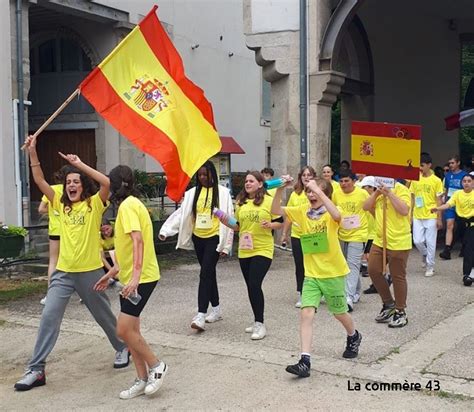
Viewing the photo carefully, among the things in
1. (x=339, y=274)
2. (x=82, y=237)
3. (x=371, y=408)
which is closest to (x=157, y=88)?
(x=82, y=237)

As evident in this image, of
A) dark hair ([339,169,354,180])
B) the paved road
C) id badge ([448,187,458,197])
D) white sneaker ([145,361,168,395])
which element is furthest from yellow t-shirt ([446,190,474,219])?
white sneaker ([145,361,168,395])

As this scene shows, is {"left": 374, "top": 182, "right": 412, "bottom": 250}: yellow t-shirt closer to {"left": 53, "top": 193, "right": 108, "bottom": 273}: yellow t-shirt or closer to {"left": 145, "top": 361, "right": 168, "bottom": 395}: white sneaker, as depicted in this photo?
{"left": 145, "top": 361, "right": 168, "bottom": 395}: white sneaker

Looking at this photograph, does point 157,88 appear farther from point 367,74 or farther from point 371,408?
point 367,74

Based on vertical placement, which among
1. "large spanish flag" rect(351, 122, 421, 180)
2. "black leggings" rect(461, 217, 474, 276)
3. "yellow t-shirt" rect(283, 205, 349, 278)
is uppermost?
"large spanish flag" rect(351, 122, 421, 180)

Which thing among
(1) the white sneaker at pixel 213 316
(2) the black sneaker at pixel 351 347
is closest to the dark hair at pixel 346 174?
(1) the white sneaker at pixel 213 316

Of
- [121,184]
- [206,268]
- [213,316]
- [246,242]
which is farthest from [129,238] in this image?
[213,316]

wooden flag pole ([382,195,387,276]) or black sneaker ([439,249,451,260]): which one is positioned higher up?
wooden flag pole ([382,195,387,276])

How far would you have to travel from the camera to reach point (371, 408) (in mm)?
4641

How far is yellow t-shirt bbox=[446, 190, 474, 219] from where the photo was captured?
387 inches

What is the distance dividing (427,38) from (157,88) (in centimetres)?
1531

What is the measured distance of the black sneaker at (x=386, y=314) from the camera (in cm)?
716

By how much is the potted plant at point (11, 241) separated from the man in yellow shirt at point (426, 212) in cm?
627

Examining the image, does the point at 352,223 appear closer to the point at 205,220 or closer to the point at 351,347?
the point at 205,220

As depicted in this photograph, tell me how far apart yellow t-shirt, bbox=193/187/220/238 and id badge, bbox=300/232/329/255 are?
1.57m
